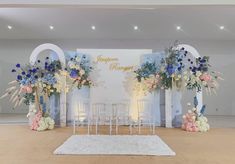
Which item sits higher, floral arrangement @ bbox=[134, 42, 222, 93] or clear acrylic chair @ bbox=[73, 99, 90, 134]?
floral arrangement @ bbox=[134, 42, 222, 93]

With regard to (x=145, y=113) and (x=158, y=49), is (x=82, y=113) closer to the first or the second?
(x=145, y=113)

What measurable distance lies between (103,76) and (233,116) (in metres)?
5.96

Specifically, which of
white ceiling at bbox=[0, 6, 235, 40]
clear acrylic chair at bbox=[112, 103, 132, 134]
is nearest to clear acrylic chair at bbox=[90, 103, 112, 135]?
clear acrylic chair at bbox=[112, 103, 132, 134]

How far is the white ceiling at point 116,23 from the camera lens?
7.85 m

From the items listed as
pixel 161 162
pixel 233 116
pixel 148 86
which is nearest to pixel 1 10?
pixel 148 86

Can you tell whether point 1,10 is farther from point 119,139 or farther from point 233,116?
point 233,116

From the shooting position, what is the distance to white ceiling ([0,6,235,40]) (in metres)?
7.85

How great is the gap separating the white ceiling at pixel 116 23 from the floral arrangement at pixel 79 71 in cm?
142

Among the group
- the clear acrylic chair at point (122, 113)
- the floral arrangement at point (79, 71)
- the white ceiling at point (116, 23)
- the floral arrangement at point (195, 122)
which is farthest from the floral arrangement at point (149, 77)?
the white ceiling at point (116, 23)

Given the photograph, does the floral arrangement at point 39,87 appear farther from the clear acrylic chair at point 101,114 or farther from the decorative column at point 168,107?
the decorative column at point 168,107

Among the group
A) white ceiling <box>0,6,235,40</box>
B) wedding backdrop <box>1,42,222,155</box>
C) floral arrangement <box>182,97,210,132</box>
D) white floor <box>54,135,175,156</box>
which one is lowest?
white floor <box>54,135,175,156</box>

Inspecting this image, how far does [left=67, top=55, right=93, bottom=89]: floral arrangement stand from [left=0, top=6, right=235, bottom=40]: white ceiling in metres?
1.42

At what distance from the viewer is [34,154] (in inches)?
179

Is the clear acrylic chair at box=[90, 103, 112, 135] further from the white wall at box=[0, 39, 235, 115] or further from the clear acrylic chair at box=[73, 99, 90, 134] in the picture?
the white wall at box=[0, 39, 235, 115]
